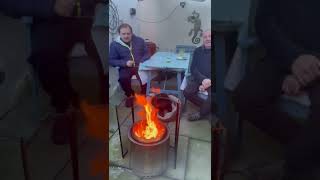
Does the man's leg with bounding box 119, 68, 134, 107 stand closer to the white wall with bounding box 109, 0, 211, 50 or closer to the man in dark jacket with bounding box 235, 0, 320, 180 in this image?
the white wall with bounding box 109, 0, 211, 50

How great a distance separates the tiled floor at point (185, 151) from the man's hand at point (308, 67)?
233mm

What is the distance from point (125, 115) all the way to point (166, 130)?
100mm

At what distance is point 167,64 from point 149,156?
212 mm

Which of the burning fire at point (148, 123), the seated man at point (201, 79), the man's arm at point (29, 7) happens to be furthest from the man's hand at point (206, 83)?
the man's arm at point (29, 7)

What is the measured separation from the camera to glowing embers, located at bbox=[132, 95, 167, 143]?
0.84m

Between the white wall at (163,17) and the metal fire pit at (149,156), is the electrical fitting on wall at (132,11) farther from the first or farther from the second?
the metal fire pit at (149,156)

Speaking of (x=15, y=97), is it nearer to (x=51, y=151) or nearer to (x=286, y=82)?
(x=51, y=151)

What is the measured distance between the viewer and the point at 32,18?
82cm

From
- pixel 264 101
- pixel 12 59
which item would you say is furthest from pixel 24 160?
pixel 264 101

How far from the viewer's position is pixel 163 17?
0.81 metres

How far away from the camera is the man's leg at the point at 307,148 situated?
0.81m

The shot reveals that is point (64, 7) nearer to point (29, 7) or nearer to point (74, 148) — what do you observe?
point (29, 7)

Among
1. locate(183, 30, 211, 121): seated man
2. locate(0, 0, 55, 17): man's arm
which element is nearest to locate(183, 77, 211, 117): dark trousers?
locate(183, 30, 211, 121): seated man

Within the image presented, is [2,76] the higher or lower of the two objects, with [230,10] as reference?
lower
